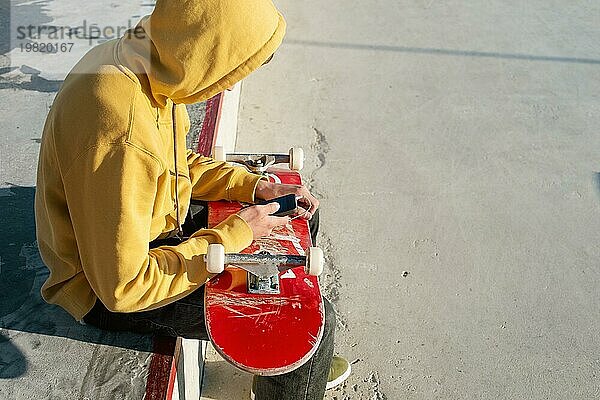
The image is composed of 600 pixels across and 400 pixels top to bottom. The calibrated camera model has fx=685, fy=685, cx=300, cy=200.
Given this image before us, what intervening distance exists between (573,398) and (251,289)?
1.30 meters

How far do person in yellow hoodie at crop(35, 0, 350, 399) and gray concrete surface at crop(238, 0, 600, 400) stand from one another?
35.3 inches

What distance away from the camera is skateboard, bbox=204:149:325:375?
1.66 m

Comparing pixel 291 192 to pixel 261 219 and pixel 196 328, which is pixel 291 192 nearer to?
pixel 261 219

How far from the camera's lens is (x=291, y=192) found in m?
2.15

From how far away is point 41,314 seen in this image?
200 centimetres

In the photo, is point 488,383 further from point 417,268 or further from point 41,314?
point 41,314

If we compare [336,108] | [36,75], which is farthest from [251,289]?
[336,108]

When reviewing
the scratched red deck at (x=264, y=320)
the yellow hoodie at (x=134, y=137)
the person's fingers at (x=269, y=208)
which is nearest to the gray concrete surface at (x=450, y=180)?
the scratched red deck at (x=264, y=320)

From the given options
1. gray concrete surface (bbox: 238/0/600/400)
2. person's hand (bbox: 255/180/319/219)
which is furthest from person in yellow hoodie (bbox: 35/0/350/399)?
gray concrete surface (bbox: 238/0/600/400)

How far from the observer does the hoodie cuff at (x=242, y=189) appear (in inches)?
85.5

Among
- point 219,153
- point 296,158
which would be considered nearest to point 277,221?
point 296,158

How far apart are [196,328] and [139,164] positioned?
56 cm

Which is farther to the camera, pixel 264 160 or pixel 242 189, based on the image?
pixel 264 160

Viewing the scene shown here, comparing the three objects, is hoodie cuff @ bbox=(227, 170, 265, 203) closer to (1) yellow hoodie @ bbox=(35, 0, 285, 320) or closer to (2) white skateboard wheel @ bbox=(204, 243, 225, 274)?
(1) yellow hoodie @ bbox=(35, 0, 285, 320)
